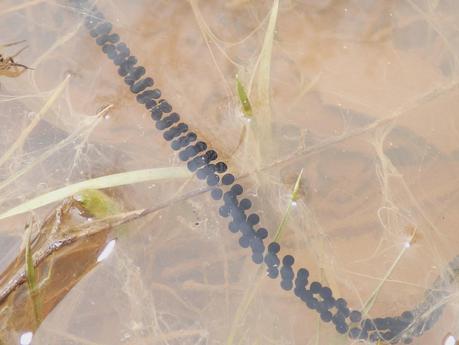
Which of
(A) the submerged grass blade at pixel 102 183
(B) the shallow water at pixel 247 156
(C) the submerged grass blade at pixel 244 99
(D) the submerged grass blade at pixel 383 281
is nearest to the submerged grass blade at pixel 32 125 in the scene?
(B) the shallow water at pixel 247 156

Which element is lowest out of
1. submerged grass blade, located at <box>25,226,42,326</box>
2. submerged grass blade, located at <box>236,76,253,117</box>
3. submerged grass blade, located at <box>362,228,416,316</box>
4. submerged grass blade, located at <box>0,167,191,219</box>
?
submerged grass blade, located at <box>25,226,42,326</box>

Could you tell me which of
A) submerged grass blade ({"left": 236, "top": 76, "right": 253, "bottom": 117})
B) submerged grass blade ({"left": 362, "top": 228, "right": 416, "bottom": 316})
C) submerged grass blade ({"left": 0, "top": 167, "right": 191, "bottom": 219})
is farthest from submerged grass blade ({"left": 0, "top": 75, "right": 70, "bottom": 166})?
submerged grass blade ({"left": 362, "top": 228, "right": 416, "bottom": 316})

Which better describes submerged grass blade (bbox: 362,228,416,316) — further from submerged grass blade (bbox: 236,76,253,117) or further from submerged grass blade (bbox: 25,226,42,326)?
submerged grass blade (bbox: 25,226,42,326)

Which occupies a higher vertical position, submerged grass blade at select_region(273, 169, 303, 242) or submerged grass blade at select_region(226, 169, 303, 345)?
submerged grass blade at select_region(273, 169, 303, 242)

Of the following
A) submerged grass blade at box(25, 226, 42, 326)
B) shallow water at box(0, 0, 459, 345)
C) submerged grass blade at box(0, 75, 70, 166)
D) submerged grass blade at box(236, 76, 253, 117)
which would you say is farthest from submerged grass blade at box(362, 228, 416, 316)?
submerged grass blade at box(0, 75, 70, 166)

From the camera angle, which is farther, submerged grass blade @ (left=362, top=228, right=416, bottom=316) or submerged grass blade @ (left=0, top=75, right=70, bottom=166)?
submerged grass blade @ (left=0, top=75, right=70, bottom=166)
